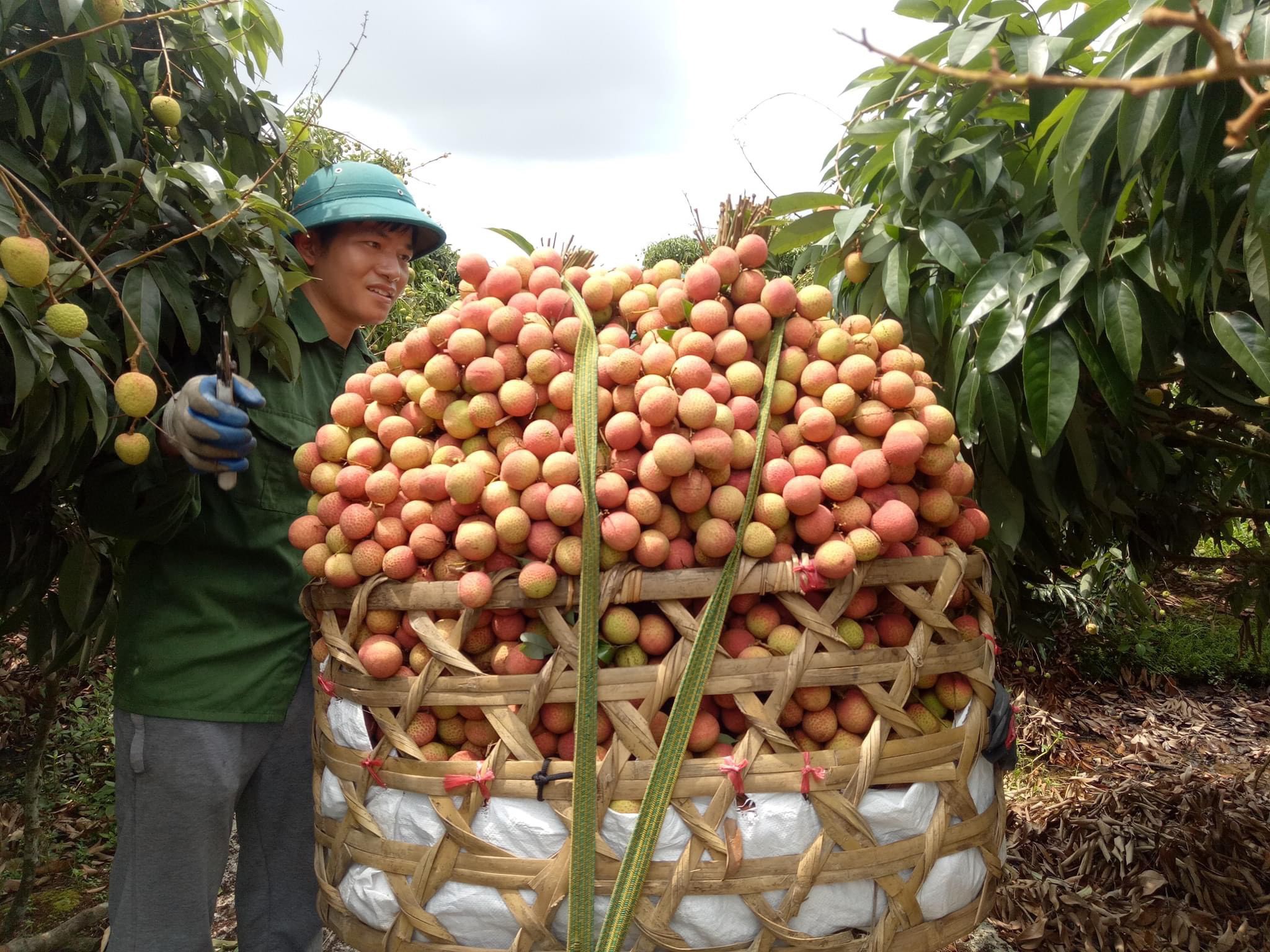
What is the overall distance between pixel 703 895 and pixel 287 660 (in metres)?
1.17

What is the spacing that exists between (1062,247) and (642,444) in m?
0.81

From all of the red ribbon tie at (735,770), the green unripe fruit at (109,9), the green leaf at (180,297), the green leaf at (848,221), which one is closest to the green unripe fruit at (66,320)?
the green leaf at (180,297)

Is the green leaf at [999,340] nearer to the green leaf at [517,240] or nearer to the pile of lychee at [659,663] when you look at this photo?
the pile of lychee at [659,663]

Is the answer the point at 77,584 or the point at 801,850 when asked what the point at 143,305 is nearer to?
the point at 77,584

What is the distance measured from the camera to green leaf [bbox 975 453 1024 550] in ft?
5.30

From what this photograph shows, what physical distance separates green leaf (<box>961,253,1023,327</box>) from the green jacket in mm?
1440

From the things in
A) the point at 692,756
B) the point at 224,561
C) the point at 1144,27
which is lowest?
the point at 692,756

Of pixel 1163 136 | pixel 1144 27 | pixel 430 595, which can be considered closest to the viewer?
pixel 1144 27

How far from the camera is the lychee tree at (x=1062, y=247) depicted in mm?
1074

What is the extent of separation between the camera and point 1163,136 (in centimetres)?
107

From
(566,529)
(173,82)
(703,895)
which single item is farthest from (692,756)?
(173,82)

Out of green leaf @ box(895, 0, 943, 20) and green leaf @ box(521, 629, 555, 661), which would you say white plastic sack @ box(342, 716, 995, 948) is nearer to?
A: green leaf @ box(521, 629, 555, 661)

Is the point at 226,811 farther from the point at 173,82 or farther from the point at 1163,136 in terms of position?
the point at 1163,136

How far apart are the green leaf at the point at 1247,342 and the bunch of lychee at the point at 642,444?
0.44 metres
